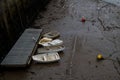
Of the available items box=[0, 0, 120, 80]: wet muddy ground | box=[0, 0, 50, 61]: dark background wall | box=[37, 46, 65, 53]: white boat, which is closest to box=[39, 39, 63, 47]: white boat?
box=[37, 46, 65, 53]: white boat

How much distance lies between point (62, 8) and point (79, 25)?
2.35 meters

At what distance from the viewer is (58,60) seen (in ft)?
16.5

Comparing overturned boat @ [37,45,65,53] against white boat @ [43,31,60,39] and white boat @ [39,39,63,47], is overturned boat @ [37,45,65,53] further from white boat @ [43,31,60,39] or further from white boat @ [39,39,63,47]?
white boat @ [43,31,60,39]

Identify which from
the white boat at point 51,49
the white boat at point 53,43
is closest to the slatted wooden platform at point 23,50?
the white boat at point 51,49

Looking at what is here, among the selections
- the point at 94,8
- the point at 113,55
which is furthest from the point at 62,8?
the point at 113,55

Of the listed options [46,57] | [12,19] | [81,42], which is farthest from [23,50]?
[81,42]

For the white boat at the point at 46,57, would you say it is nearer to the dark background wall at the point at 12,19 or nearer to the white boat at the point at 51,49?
the white boat at the point at 51,49

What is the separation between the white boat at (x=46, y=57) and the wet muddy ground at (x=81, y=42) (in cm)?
13

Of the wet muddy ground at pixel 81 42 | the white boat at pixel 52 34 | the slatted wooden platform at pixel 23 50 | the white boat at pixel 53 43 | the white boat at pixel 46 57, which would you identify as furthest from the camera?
the white boat at pixel 52 34

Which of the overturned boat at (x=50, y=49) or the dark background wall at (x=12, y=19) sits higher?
the dark background wall at (x=12, y=19)

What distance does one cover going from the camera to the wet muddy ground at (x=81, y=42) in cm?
460

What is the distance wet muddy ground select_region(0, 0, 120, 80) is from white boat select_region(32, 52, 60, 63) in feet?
0.42

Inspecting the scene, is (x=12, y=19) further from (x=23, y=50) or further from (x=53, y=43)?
(x=53, y=43)

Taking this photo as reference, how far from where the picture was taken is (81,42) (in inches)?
233
